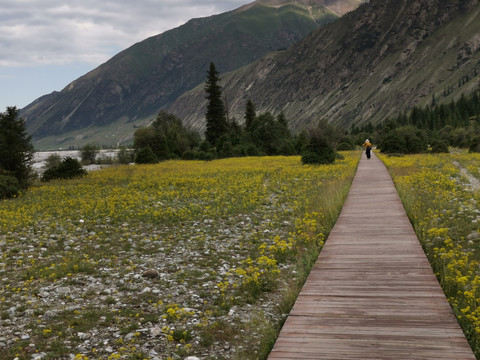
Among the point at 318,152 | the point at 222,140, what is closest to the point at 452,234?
the point at 318,152

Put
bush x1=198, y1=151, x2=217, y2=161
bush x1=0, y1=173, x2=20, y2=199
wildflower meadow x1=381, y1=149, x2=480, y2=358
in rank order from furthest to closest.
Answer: bush x1=198, y1=151, x2=217, y2=161 → bush x1=0, y1=173, x2=20, y2=199 → wildflower meadow x1=381, y1=149, x2=480, y2=358

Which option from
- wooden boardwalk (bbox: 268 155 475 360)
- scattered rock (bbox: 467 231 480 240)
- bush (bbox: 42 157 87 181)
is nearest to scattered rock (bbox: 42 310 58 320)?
wooden boardwalk (bbox: 268 155 475 360)

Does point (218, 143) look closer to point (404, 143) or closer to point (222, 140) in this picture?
point (222, 140)

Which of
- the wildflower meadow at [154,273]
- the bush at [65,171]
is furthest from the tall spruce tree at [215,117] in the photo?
the wildflower meadow at [154,273]

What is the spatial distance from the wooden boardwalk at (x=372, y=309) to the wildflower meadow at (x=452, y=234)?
14.6 inches

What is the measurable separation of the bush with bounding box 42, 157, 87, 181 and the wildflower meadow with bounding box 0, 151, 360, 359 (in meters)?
14.0

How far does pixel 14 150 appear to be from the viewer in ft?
81.9

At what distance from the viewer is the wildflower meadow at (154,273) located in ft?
20.1

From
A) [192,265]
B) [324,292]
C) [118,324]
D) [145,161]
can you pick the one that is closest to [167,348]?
[118,324]

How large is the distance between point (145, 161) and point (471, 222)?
1710 inches

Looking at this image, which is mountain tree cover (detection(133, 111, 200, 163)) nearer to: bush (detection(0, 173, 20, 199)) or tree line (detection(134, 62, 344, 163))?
tree line (detection(134, 62, 344, 163))

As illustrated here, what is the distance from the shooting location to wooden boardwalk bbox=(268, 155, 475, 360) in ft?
15.5

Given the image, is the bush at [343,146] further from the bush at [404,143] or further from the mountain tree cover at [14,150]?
the mountain tree cover at [14,150]

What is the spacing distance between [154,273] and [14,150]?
21707 millimetres
